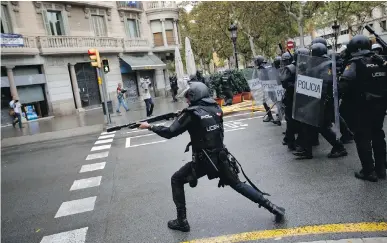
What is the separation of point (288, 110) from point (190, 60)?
876cm

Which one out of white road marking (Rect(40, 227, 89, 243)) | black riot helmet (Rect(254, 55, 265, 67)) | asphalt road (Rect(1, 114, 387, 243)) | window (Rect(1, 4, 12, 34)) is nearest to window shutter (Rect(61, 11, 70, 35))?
window (Rect(1, 4, 12, 34))

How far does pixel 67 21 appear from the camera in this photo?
23.2 m

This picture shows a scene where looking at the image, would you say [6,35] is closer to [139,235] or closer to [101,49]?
[101,49]

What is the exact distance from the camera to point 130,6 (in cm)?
2773

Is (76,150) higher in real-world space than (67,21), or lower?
lower

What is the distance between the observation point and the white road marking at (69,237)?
3.87 metres

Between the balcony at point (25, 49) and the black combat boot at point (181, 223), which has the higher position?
the balcony at point (25, 49)

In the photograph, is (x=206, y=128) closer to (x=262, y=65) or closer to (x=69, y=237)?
(x=69, y=237)

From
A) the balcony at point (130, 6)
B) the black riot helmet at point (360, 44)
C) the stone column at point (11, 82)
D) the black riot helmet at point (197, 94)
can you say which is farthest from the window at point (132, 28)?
the black riot helmet at point (197, 94)

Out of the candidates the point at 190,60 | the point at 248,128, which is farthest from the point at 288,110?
the point at 190,60

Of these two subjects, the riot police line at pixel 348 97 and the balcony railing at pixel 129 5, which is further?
the balcony railing at pixel 129 5

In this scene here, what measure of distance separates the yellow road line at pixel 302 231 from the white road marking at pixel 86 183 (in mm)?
3025

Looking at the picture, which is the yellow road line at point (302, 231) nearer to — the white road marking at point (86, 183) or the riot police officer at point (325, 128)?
the riot police officer at point (325, 128)

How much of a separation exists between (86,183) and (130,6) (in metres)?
24.2
